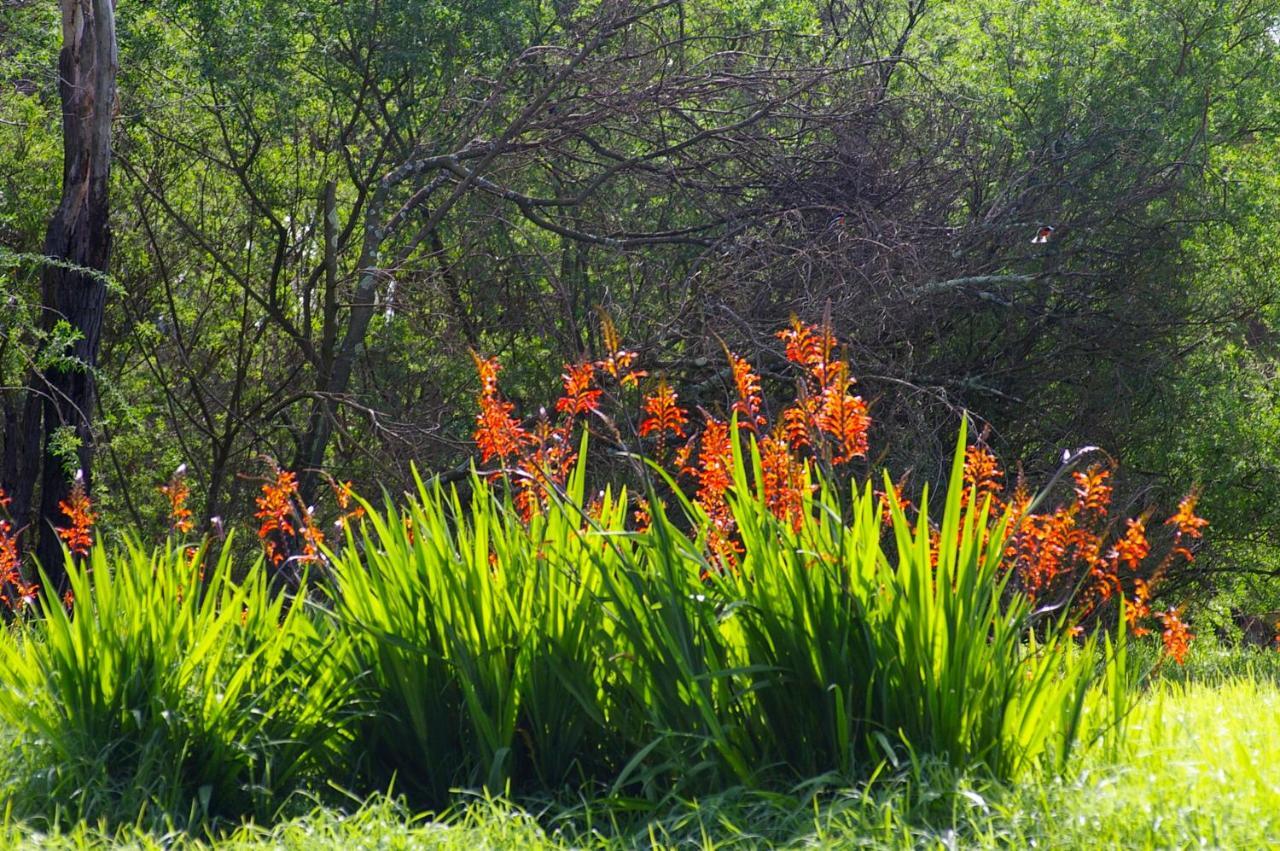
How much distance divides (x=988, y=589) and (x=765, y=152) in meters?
7.54

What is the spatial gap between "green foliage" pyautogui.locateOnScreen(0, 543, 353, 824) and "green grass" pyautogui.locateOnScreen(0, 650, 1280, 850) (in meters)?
0.23

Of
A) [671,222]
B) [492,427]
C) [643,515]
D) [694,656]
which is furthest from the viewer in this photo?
[671,222]

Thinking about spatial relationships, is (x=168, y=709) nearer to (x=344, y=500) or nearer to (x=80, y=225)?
(x=344, y=500)

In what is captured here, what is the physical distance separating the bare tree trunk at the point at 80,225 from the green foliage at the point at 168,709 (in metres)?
5.66

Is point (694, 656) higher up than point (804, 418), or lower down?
lower down

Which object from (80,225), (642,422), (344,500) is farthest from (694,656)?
(80,225)

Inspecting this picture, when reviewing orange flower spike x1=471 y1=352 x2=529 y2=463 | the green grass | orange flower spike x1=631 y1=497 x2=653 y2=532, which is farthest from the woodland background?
the green grass

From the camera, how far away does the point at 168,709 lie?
4.38 m

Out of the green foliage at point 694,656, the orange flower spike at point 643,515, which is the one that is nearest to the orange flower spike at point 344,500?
the green foliage at point 694,656

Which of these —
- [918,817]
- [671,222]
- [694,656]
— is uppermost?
[671,222]

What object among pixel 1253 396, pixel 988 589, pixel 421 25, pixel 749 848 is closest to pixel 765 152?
pixel 421 25

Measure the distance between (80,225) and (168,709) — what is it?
21.5 feet

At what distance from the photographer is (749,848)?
3592 mm

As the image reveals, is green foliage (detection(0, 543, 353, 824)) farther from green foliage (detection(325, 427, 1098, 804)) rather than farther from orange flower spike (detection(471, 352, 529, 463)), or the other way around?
orange flower spike (detection(471, 352, 529, 463))
